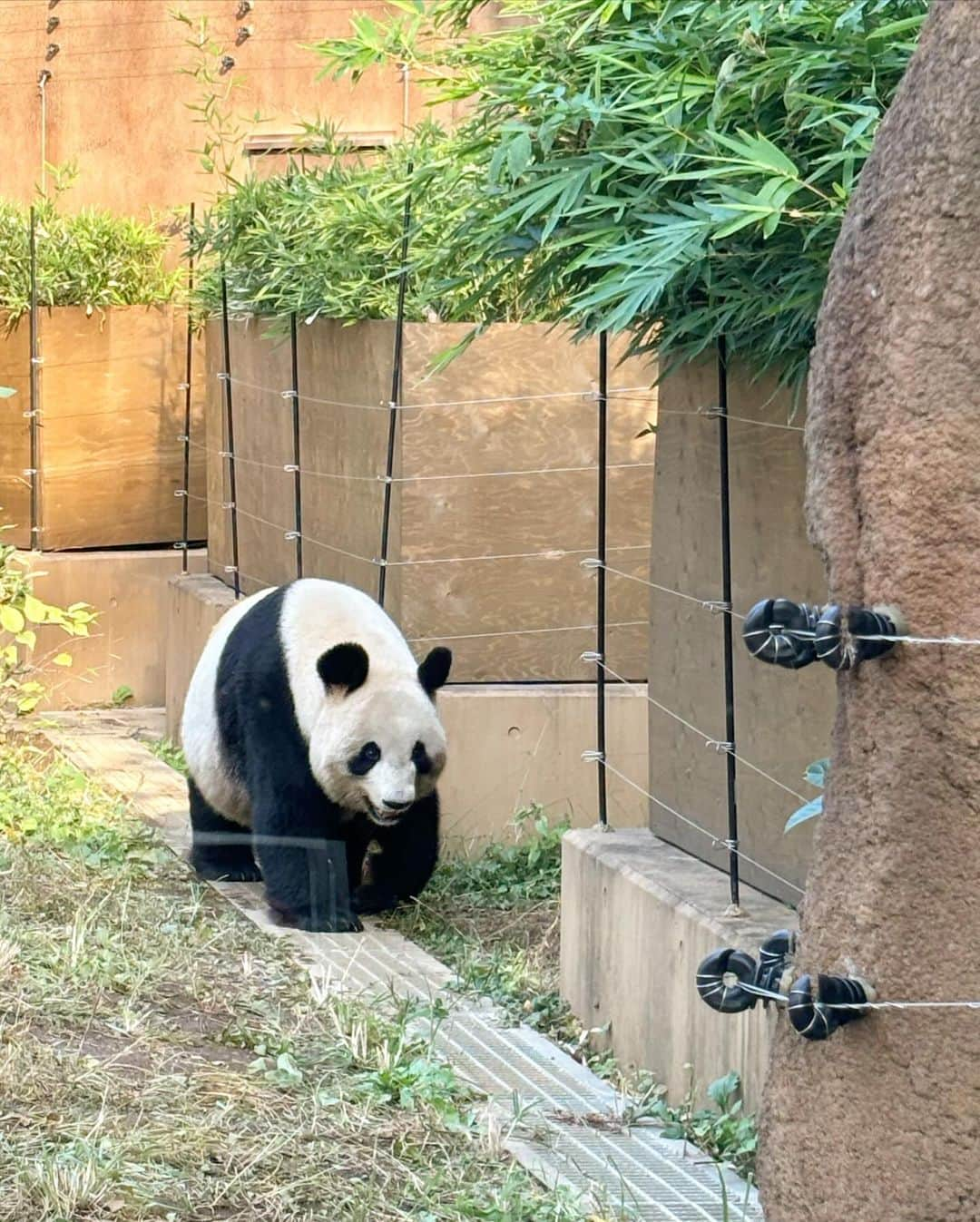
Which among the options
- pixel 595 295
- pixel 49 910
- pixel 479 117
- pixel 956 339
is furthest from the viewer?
pixel 49 910

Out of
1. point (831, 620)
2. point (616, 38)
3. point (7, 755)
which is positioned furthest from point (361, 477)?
point (831, 620)

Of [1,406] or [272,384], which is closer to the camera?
[272,384]

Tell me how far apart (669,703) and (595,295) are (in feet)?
5.22

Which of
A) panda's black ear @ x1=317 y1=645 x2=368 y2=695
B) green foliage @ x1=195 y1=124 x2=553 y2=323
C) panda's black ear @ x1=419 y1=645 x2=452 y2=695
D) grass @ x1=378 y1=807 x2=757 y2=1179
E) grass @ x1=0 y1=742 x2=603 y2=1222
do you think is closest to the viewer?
grass @ x1=0 y1=742 x2=603 y2=1222

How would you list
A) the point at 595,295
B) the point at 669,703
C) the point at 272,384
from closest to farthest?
the point at 595,295 → the point at 669,703 → the point at 272,384

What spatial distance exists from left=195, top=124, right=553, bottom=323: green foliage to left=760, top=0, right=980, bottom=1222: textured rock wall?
456 centimetres

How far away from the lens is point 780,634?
221 centimetres

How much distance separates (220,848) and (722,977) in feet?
16.5

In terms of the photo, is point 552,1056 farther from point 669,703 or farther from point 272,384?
point 272,384

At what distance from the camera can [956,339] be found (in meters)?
2.17

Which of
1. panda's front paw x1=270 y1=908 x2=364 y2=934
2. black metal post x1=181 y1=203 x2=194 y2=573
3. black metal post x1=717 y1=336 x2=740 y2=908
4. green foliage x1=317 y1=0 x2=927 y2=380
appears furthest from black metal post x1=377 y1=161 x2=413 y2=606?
black metal post x1=181 y1=203 x2=194 y2=573

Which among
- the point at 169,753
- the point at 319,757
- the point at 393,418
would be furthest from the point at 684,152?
the point at 169,753

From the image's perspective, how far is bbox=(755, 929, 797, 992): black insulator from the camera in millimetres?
2311

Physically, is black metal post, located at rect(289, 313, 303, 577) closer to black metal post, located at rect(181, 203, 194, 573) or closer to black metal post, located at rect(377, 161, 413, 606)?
black metal post, located at rect(377, 161, 413, 606)
